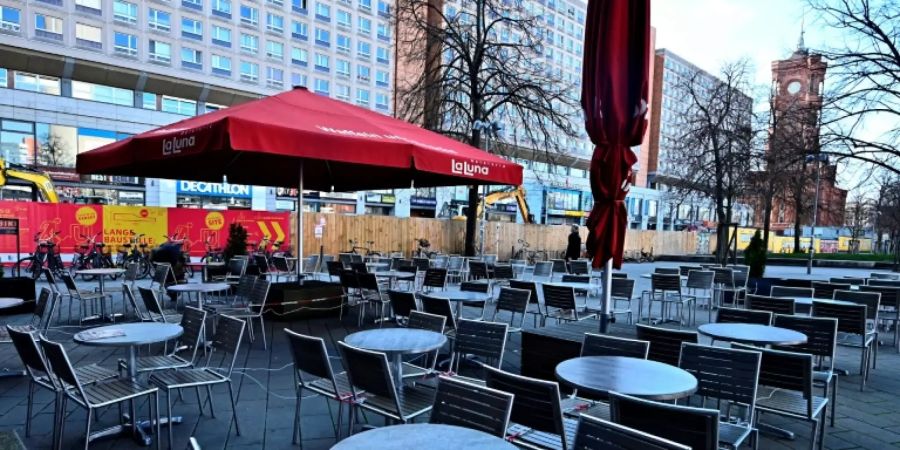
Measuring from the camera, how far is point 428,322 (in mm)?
4438

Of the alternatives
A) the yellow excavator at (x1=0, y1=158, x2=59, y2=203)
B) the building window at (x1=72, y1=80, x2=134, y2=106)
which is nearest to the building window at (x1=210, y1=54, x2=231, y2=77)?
the building window at (x1=72, y1=80, x2=134, y2=106)

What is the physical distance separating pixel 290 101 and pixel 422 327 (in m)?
3.40

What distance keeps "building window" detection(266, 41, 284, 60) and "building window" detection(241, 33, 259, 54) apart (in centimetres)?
97

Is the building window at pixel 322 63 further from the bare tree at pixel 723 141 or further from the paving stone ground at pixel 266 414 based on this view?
the paving stone ground at pixel 266 414

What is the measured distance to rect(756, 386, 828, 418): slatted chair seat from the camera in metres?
3.38

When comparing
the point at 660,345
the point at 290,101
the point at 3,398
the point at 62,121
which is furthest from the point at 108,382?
the point at 62,121

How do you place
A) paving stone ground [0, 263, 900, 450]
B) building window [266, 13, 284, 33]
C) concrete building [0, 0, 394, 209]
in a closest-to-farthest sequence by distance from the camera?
1. paving stone ground [0, 263, 900, 450]
2. concrete building [0, 0, 394, 209]
3. building window [266, 13, 284, 33]

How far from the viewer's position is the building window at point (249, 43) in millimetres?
37375

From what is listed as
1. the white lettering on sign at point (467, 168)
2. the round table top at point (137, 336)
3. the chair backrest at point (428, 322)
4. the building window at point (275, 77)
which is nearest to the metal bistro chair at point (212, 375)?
the round table top at point (137, 336)

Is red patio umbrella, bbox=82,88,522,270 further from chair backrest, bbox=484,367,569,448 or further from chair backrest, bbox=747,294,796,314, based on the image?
chair backrest, bbox=747,294,796,314

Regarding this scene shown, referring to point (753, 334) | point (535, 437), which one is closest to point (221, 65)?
point (753, 334)

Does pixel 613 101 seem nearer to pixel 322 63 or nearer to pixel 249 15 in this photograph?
pixel 249 15

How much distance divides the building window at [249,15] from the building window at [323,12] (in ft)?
19.2

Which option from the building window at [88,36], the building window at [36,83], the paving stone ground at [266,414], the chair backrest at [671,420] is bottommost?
the paving stone ground at [266,414]
